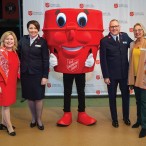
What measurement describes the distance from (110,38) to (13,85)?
121 centimetres

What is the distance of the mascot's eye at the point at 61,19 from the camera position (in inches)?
114

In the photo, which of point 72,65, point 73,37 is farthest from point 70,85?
point 73,37

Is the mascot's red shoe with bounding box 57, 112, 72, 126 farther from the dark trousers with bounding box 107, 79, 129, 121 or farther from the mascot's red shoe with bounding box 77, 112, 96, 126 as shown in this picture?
the dark trousers with bounding box 107, 79, 129, 121

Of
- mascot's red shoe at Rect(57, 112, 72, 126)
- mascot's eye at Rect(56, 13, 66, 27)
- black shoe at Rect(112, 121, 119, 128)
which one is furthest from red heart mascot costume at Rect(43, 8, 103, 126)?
black shoe at Rect(112, 121, 119, 128)

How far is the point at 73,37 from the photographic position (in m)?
2.86

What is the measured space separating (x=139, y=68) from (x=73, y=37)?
777mm

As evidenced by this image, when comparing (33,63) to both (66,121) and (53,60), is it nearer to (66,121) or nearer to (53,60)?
(53,60)

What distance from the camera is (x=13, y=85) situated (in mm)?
2830

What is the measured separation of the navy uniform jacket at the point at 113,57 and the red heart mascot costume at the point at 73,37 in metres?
0.11

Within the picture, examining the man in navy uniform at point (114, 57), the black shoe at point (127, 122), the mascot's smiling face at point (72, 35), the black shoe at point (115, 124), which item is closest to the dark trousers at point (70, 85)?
the mascot's smiling face at point (72, 35)

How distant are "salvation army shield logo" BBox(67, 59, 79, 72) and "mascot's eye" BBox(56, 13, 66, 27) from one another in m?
0.41

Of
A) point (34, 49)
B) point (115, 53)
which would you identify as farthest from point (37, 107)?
point (115, 53)

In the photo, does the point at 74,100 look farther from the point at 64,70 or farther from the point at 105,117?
the point at 64,70

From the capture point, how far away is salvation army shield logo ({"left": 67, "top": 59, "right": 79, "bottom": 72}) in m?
2.98
